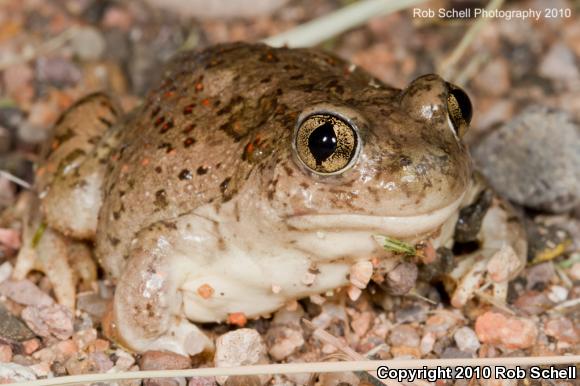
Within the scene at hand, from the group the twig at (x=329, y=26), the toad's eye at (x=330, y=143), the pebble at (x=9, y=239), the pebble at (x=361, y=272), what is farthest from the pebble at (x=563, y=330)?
the pebble at (x=9, y=239)

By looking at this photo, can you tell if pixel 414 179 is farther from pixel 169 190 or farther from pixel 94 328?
pixel 94 328

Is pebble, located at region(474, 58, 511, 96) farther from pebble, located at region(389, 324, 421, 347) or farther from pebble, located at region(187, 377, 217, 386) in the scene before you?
pebble, located at region(187, 377, 217, 386)

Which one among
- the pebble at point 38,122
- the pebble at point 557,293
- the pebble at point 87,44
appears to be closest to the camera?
the pebble at point 557,293

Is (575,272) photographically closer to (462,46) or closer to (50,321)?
(462,46)

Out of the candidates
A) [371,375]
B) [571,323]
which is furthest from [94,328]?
[571,323]

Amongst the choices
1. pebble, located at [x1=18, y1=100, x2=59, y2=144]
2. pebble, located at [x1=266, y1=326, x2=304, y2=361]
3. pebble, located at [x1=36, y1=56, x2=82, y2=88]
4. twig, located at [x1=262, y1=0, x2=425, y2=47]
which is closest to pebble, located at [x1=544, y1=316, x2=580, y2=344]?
pebble, located at [x1=266, y1=326, x2=304, y2=361]

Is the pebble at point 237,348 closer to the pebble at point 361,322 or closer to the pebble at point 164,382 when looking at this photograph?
the pebble at point 164,382
